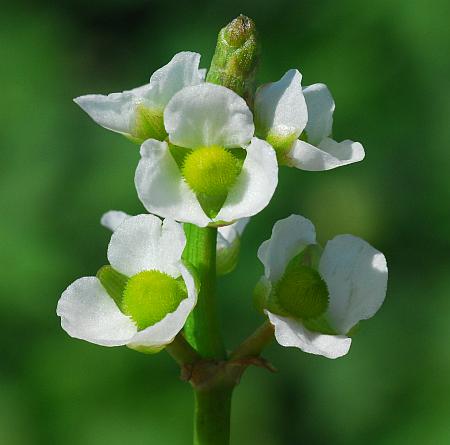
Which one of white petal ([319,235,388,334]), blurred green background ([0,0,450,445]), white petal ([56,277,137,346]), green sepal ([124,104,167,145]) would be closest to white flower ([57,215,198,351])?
white petal ([56,277,137,346])

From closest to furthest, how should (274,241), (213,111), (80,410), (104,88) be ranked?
(213,111), (274,241), (80,410), (104,88)

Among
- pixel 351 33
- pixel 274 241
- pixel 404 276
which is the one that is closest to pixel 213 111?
pixel 274 241

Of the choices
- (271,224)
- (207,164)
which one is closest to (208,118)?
(207,164)

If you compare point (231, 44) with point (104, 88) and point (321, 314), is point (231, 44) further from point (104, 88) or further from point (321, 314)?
point (104, 88)

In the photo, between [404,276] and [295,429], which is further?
[404,276]

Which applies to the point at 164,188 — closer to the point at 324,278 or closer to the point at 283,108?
the point at 283,108

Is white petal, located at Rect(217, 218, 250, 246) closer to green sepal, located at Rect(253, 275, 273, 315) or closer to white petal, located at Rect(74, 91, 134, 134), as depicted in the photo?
green sepal, located at Rect(253, 275, 273, 315)

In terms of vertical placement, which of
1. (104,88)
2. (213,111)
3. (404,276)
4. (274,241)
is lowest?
(404,276)
